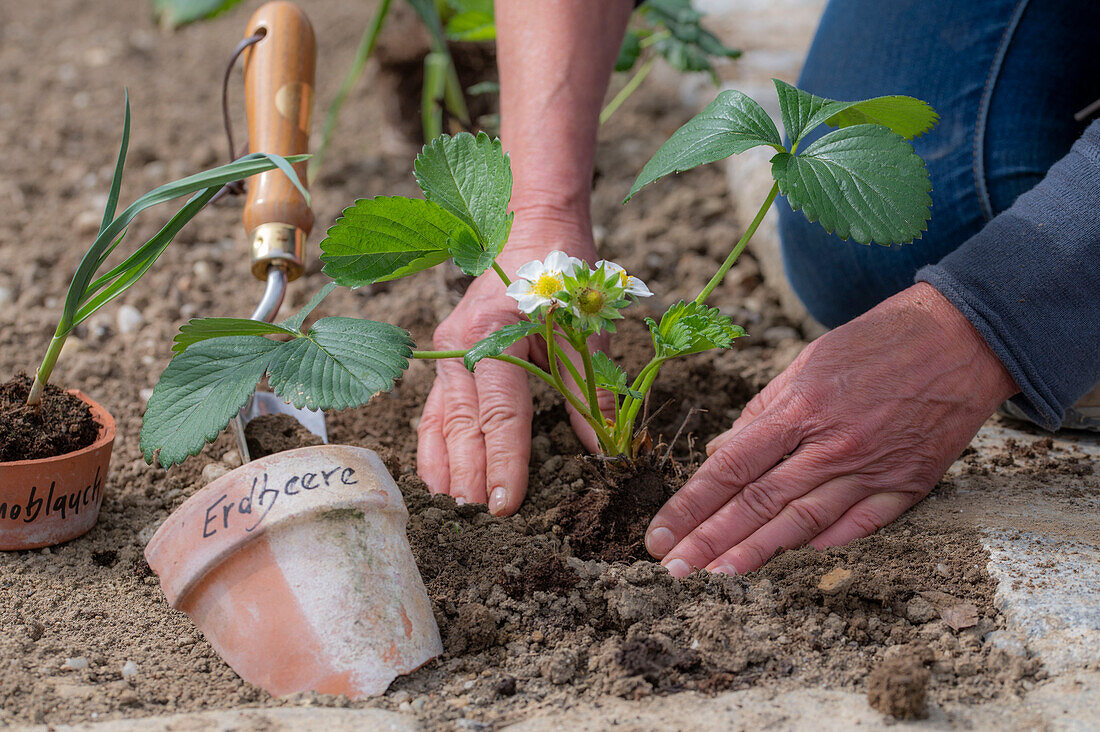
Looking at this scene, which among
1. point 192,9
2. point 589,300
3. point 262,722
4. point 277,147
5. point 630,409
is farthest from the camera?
point 192,9

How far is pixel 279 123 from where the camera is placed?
148 centimetres

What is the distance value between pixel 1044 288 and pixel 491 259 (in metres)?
0.78

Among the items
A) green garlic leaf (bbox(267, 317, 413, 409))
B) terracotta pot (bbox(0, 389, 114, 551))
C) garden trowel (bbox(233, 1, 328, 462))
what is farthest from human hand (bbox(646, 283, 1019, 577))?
terracotta pot (bbox(0, 389, 114, 551))

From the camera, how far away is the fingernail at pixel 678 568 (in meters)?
1.17

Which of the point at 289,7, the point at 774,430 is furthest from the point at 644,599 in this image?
the point at 289,7

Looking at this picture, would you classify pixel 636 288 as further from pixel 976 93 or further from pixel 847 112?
pixel 976 93

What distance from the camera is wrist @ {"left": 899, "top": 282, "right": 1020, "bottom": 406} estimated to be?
4.10 feet

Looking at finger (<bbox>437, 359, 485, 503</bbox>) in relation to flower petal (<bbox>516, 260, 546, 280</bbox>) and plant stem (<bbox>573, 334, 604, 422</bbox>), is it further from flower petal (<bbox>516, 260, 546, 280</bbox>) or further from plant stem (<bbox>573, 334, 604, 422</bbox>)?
flower petal (<bbox>516, 260, 546, 280</bbox>)

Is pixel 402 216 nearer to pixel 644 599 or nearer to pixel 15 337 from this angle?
pixel 644 599

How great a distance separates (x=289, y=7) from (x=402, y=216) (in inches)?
26.5

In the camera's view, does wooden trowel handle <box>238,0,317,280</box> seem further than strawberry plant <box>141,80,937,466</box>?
Yes

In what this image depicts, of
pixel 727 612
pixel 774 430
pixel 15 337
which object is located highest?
pixel 15 337

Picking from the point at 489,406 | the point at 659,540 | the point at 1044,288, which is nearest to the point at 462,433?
the point at 489,406

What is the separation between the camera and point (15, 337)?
6.31ft
